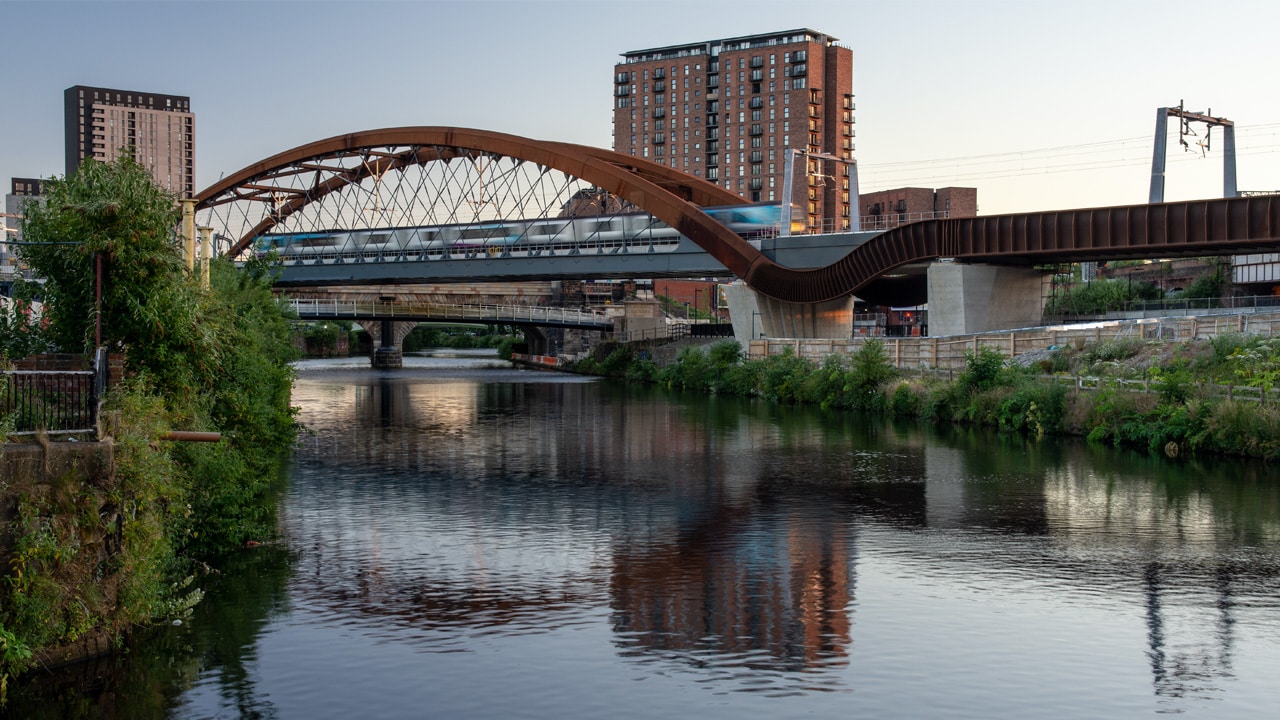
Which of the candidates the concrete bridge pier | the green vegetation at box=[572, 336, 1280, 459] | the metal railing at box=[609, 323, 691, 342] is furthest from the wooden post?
the concrete bridge pier

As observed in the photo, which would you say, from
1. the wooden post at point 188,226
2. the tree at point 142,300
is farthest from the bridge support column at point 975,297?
the tree at point 142,300

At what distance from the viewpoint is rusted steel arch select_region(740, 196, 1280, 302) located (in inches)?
1892

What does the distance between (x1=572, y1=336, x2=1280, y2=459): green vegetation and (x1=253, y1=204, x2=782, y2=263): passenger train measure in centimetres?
1461

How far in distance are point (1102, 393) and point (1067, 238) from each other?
54.4 ft

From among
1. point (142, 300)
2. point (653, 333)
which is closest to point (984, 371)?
point (142, 300)

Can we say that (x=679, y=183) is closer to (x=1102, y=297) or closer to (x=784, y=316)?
(x=784, y=316)

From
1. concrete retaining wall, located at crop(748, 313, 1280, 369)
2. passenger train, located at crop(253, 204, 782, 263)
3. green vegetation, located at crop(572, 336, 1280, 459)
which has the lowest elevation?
green vegetation, located at crop(572, 336, 1280, 459)

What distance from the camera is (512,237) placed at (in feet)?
266

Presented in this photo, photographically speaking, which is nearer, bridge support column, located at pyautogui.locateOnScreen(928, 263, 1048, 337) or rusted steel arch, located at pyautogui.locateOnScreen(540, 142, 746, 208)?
bridge support column, located at pyautogui.locateOnScreen(928, 263, 1048, 337)

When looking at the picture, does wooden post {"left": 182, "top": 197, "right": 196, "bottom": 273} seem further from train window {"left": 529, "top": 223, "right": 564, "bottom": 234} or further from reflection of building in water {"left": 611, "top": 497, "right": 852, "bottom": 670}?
train window {"left": 529, "top": 223, "right": 564, "bottom": 234}

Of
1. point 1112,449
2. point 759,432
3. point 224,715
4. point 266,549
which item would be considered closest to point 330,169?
point 759,432

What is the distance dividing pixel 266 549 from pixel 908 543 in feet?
35.4

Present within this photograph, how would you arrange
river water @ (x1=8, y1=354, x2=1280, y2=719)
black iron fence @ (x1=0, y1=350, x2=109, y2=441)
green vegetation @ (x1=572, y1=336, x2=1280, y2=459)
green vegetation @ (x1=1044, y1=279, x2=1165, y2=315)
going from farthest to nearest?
green vegetation @ (x1=1044, y1=279, x2=1165, y2=315) → green vegetation @ (x1=572, y1=336, x2=1280, y2=459) → black iron fence @ (x1=0, y1=350, x2=109, y2=441) → river water @ (x1=8, y1=354, x2=1280, y2=719)

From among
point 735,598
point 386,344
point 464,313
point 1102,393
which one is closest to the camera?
point 735,598
